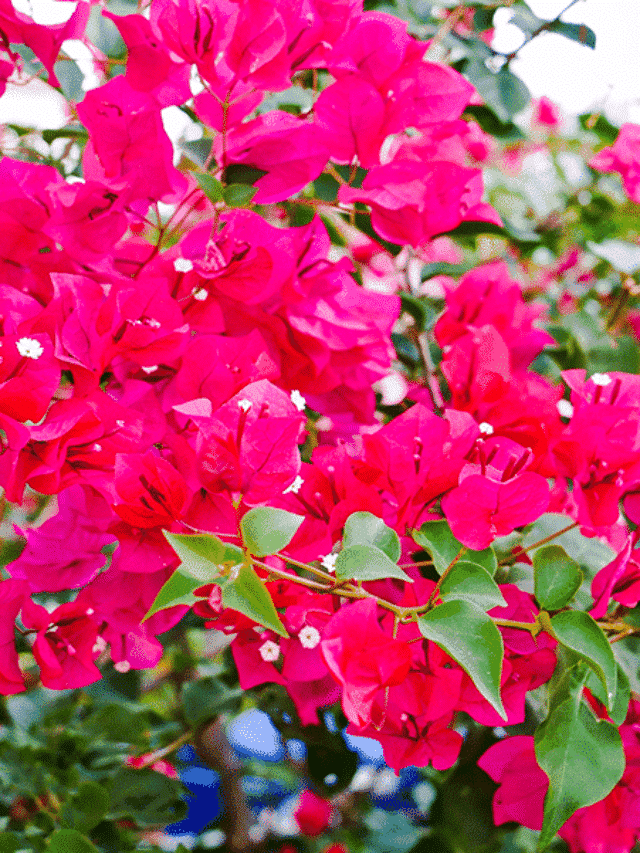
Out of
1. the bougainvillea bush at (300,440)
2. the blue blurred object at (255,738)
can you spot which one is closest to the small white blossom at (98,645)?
the bougainvillea bush at (300,440)

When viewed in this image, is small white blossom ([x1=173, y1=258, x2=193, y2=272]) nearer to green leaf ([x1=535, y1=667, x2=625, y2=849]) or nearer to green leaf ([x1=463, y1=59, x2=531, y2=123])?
green leaf ([x1=535, y1=667, x2=625, y2=849])

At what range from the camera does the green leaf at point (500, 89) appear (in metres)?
0.82

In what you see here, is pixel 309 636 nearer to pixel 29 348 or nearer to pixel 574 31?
pixel 29 348

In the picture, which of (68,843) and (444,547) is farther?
(68,843)

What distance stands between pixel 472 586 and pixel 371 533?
0.07 meters

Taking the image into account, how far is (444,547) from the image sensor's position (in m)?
0.48

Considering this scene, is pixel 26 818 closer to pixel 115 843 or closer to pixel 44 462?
pixel 115 843

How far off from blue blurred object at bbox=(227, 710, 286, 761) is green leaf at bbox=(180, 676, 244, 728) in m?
0.50

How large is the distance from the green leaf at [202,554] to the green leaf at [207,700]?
543mm

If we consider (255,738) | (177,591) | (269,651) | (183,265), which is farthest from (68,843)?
(255,738)

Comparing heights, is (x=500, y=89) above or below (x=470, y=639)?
above

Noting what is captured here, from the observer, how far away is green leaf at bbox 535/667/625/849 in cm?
42

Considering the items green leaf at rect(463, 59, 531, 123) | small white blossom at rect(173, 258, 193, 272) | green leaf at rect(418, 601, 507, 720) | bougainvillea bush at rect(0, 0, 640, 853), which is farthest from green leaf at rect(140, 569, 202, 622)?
green leaf at rect(463, 59, 531, 123)

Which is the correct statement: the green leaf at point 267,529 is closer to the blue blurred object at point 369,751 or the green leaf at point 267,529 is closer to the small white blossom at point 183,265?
the small white blossom at point 183,265
